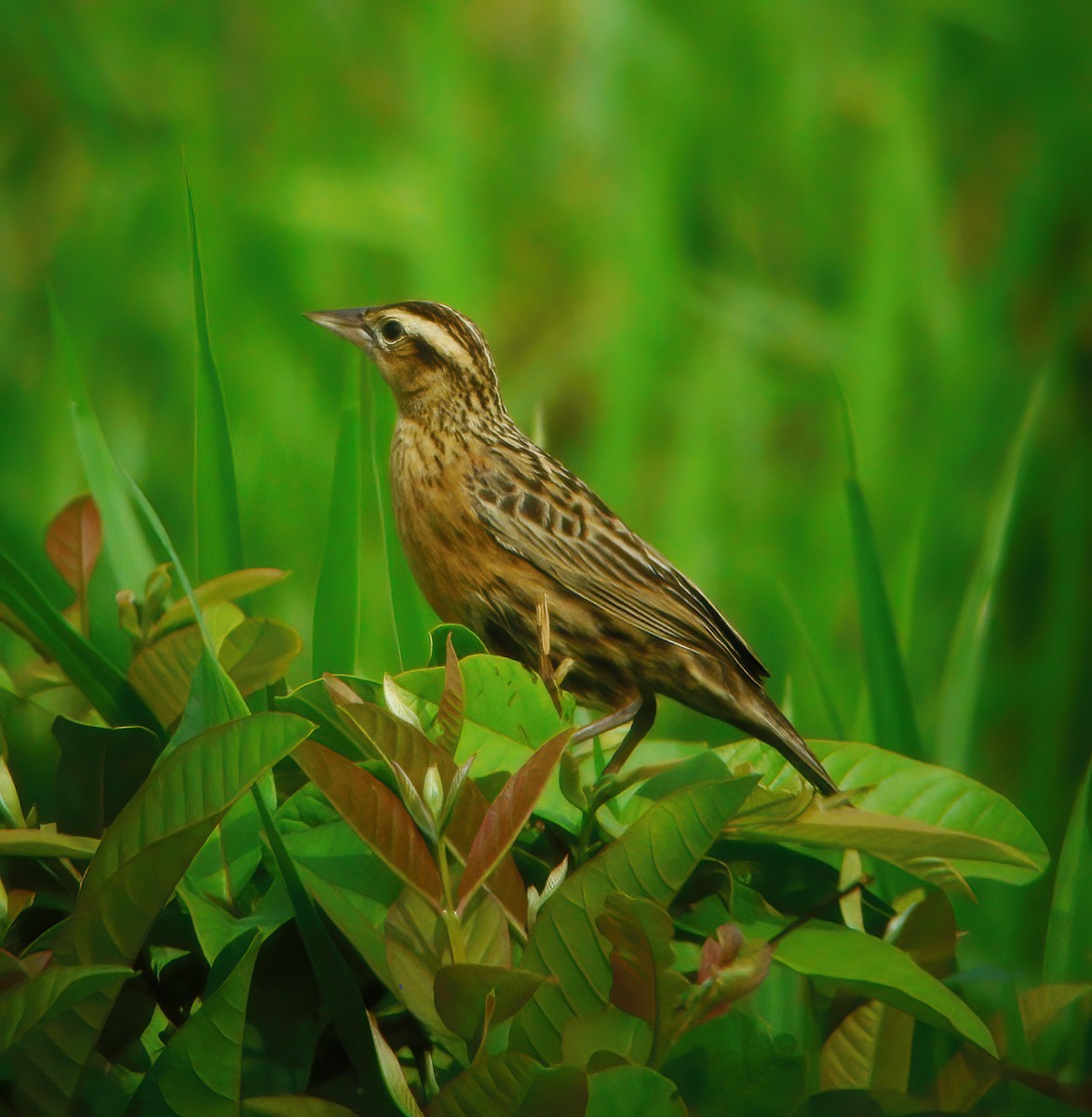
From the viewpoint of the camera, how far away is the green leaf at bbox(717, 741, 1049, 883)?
0.56 metres

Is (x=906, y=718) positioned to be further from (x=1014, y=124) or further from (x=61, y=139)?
(x=61, y=139)

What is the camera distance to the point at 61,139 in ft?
6.31

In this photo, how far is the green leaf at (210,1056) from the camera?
0.51 metres

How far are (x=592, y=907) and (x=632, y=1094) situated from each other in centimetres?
7

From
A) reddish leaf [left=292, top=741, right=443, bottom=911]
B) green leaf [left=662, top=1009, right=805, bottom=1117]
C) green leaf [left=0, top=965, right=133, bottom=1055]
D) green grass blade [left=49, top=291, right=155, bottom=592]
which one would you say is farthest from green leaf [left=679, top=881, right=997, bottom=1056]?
green grass blade [left=49, top=291, right=155, bottom=592]

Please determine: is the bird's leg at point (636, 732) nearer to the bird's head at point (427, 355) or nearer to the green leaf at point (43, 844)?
the green leaf at point (43, 844)

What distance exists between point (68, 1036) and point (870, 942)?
0.31 meters

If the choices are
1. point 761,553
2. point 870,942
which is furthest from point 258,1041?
point 761,553

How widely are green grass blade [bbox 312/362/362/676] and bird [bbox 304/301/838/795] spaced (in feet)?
0.41

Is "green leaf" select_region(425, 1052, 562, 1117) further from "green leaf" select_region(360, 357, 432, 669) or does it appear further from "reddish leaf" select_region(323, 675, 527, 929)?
"green leaf" select_region(360, 357, 432, 669)

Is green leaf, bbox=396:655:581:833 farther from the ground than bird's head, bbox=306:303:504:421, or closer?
closer

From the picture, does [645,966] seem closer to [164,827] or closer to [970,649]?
[164,827]

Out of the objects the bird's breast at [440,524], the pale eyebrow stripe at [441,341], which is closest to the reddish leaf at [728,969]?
the bird's breast at [440,524]

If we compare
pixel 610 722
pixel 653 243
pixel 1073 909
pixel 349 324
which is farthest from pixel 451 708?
pixel 653 243
